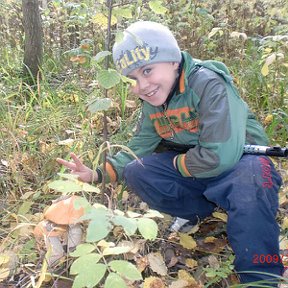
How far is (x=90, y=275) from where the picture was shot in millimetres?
936

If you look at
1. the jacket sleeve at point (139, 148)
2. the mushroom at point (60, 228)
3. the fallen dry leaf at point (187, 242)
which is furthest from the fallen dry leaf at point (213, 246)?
the mushroom at point (60, 228)

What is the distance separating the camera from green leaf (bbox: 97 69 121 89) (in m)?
1.25

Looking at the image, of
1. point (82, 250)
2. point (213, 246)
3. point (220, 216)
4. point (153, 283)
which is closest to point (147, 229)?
point (82, 250)

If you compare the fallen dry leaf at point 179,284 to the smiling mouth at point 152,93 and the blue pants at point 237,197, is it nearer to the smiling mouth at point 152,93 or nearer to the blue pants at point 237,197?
the blue pants at point 237,197

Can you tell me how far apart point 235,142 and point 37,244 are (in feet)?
3.05

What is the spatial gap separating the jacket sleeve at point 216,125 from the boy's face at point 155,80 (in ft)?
0.34

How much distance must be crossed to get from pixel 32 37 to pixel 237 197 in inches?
97.1

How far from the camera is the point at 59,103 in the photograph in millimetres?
3064

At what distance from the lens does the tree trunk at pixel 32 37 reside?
336 cm

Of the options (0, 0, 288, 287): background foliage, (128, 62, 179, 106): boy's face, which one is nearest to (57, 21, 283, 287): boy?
(128, 62, 179, 106): boy's face

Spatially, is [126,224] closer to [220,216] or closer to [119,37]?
[119,37]

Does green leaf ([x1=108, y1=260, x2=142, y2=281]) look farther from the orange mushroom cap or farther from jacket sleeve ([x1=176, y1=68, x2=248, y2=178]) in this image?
jacket sleeve ([x1=176, y1=68, x2=248, y2=178])

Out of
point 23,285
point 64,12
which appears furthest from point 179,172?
point 64,12
